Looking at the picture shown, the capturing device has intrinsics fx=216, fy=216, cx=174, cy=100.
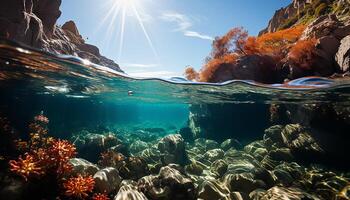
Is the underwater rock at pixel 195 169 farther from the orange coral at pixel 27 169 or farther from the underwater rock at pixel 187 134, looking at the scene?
the underwater rock at pixel 187 134

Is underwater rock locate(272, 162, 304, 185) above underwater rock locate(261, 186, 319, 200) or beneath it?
beneath

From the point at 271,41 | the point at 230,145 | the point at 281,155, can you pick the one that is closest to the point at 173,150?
the point at 230,145

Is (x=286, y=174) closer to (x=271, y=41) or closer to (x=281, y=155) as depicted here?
(x=281, y=155)

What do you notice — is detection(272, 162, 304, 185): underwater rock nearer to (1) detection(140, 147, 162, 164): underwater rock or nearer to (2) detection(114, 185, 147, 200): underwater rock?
(2) detection(114, 185, 147, 200): underwater rock

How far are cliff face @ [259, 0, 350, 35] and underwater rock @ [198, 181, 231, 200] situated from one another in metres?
20.9

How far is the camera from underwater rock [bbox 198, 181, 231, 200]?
27.7 feet

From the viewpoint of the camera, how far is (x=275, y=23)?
65375mm

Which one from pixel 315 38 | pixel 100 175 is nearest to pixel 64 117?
pixel 100 175

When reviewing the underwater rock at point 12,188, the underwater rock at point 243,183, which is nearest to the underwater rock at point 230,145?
the underwater rock at point 243,183

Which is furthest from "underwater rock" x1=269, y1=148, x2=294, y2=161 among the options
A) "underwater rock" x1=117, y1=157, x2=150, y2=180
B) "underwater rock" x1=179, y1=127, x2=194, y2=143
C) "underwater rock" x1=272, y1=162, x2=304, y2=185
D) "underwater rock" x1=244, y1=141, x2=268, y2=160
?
"underwater rock" x1=179, y1=127, x2=194, y2=143

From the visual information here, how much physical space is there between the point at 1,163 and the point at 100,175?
3337 millimetres

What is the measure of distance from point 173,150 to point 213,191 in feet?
25.4

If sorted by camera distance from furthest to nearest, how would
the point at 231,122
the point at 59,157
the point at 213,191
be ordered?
1. the point at 231,122
2. the point at 213,191
3. the point at 59,157

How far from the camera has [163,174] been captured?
9.21 meters
